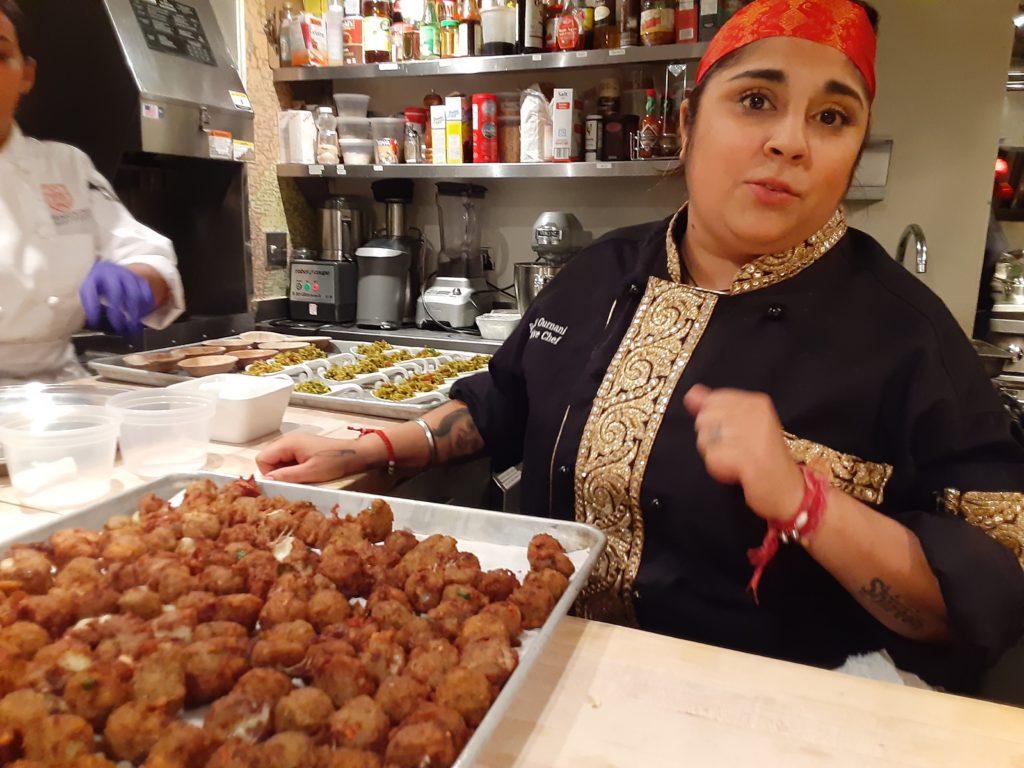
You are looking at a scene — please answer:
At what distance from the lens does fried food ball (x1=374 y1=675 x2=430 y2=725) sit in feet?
2.32

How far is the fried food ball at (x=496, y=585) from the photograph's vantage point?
92 cm

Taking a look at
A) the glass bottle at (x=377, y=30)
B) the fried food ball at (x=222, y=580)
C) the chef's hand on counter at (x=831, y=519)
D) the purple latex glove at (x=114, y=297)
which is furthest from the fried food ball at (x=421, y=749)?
the glass bottle at (x=377, y=30)

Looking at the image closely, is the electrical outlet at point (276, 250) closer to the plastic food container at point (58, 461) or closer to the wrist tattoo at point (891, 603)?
the plastic food container at point (58, 461)

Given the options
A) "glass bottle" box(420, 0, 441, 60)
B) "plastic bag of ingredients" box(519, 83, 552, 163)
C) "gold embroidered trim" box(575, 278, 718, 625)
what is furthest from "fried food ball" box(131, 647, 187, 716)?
"glass bottle" box(420, 0, 441, 60)

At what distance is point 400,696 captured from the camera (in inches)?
28.3

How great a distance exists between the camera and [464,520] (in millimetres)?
1118

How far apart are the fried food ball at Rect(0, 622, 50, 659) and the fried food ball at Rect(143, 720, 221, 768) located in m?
0.23

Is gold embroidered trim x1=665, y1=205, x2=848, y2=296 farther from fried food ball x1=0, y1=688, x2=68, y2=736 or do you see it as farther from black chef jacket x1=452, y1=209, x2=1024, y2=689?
fried food ball x1=0, y1=688, x2=68, y2=736

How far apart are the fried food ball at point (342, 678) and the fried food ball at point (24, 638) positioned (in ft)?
0.98

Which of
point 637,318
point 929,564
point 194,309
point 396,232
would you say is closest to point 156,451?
point 637,318

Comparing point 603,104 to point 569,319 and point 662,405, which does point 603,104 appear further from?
point 662,405

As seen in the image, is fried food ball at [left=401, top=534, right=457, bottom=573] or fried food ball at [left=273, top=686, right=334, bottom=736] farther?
fried food ball at [left=401, top=534, right=457, bottom=573]

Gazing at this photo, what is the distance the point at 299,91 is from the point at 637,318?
2.93 m

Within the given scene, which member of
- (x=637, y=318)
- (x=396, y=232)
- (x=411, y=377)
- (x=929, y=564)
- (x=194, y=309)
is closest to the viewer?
(x=929, y=564)
